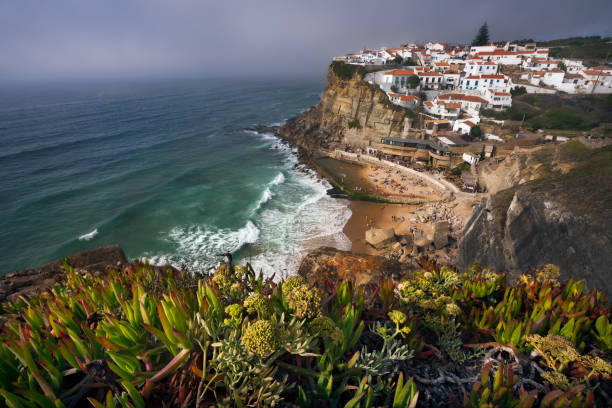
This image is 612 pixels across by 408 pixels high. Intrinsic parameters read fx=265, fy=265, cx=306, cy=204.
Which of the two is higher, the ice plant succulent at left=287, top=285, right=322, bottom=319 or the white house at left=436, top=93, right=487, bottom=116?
the white house at left=436, top=93, right=487, bottom=116

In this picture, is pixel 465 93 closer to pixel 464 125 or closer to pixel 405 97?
pixel 405 97

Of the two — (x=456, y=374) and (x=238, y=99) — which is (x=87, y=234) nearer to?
(x=456, y=374)

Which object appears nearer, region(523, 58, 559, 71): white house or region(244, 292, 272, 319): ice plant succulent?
region(244, 292, 272, 319): ice plant succulent

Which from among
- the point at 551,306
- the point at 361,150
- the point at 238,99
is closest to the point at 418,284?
the point at 551,306

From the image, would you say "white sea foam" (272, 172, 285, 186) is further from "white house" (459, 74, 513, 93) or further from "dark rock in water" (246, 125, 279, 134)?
"white house" (459, 74, 513, 93)

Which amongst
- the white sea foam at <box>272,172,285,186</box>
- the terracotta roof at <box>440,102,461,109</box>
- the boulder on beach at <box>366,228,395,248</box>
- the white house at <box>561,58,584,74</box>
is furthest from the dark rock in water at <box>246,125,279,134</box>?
the white house at <box>561,58,584,74</box>

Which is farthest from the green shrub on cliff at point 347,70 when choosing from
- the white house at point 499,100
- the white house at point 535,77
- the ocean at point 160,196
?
the white house at point 535,77

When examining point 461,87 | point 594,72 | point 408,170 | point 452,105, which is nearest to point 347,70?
point 452,105
